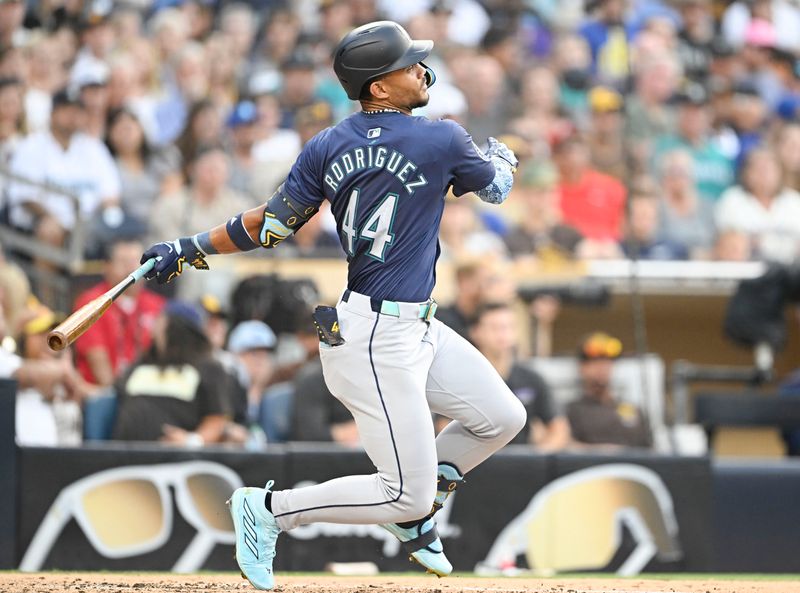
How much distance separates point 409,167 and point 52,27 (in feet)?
24.8

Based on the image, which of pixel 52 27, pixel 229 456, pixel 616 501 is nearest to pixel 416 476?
pixel 229 456

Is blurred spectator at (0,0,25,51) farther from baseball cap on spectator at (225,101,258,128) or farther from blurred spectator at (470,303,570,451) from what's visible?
blurred spectator at (470,303,570,451)

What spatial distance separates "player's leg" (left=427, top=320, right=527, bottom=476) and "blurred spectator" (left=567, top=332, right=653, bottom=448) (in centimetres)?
382

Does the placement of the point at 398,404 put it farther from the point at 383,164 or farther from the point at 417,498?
the point at 383,164

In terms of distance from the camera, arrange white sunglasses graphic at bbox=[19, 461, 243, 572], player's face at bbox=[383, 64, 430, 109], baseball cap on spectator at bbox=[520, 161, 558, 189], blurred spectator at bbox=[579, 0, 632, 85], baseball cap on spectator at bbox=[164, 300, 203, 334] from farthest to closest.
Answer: blurred spectator at bbox=[579, 0, 632, 85] < baseball cap on spectator at bbox=[520, 161, 558, 189] < baseball cap on spectator at bbox=[164, 300, 203, 334] < white sunglasses graphic at bbox=[19, 461, 243, 572] < player's face at bbox=[383, 64, 430, 109]

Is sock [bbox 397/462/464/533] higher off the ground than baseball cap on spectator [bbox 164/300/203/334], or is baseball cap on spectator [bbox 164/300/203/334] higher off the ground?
baseball cap on spectator [bbox 164/300/203/334]

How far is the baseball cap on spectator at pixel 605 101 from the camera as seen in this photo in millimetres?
11805

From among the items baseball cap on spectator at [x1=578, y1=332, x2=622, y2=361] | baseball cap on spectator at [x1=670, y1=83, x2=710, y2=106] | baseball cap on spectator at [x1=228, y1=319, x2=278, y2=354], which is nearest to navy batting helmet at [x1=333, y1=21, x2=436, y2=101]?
baseball cap on spectator at [x1=228, y1=319, x2=278, y2=354]

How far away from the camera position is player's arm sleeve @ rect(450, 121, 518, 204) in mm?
4938

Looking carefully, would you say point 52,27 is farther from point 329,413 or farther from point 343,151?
point 343,151

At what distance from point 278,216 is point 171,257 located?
435 millimetres

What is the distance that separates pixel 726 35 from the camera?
14336mm

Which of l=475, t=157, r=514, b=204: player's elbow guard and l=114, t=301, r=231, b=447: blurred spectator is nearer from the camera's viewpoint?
l=475, t=157, r=514, b=204: player's elbow guard

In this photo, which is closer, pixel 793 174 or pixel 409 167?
pixel 409 167
